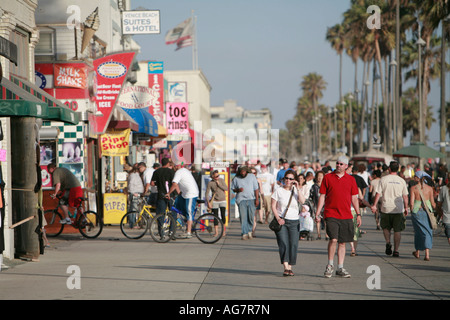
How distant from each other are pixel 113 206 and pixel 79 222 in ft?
9.52

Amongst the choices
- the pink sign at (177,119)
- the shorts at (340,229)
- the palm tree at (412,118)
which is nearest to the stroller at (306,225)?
the shorts at (340,229)

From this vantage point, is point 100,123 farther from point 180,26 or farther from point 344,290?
point 180,26

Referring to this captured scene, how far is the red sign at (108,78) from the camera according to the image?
2277 cm

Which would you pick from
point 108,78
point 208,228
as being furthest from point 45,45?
point 208,228

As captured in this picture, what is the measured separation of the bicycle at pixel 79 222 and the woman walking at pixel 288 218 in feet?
26.8

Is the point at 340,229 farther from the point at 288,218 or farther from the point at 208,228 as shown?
the point at 208,228

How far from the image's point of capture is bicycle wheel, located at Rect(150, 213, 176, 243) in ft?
60.1

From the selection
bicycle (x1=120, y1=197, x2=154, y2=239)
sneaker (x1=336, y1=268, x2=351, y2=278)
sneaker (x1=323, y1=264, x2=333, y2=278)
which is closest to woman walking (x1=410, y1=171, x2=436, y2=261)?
sneaker (x1=336, y1=268, x2=351, y2=278)

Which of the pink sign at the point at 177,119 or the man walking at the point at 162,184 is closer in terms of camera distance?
the man walking at the point at 162,184

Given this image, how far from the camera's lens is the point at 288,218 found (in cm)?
1245

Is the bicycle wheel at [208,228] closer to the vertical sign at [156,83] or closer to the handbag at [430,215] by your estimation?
the handbag at [430,215]

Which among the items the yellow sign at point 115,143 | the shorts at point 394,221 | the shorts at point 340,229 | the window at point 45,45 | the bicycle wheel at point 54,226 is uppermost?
the window at point 45,45

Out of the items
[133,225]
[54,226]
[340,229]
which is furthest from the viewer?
[54,226]
